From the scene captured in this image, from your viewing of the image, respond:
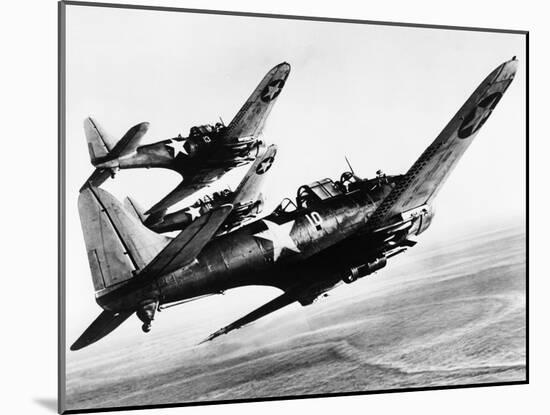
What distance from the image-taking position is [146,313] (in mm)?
4375

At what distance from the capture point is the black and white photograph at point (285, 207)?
14.2ft

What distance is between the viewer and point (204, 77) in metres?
4.50

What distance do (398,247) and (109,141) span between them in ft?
5.23

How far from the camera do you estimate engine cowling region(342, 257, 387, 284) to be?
4754mm

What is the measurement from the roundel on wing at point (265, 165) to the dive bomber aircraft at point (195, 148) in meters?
0.05

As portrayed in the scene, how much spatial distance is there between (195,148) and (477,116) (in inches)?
62.0

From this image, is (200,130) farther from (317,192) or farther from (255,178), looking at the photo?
(317,192)

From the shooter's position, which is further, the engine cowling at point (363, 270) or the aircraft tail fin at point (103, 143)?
the engine cowling at point (363, 270)

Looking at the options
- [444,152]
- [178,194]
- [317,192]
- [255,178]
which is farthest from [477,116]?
[178,194]

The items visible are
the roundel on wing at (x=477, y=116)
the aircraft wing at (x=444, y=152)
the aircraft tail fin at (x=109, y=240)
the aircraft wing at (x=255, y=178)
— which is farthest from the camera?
the roundel on wing at (x=477, y=116)

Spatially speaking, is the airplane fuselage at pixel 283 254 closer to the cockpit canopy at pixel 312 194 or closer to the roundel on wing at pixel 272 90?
the cockpit canopy at pixel 312 194

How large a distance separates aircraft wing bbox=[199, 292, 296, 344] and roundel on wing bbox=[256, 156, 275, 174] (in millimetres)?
620

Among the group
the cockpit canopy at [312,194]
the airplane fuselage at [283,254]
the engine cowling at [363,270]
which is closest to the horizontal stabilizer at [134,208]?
the airplane fuselage at [283,254]

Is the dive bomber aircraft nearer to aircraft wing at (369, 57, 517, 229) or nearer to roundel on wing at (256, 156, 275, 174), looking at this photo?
roundel on wing at (256, 156, 275, 174)
